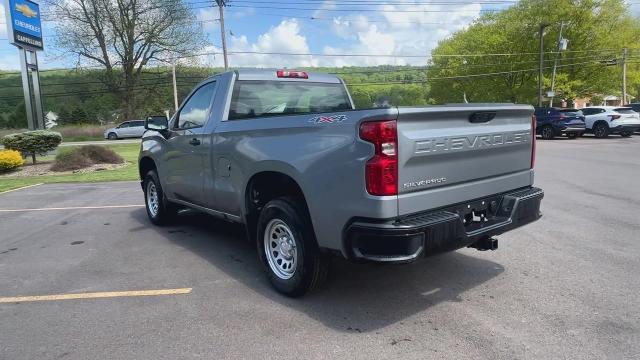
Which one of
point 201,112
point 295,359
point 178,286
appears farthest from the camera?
point 201,112

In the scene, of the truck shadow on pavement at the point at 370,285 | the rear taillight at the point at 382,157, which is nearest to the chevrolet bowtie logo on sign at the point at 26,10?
the truck shadow on pavement at the point at 370,285

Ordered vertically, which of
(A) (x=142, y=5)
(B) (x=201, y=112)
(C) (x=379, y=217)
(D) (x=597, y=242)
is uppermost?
(A) (x=142, y=5)

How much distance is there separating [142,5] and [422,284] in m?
46.6

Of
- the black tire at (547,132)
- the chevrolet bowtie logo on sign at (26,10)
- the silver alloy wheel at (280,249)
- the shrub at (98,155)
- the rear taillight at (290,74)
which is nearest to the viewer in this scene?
the silver alloy wheel at (280,249)

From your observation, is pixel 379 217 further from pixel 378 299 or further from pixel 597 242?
pixel 597 242

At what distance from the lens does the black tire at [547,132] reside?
2617 centimetres

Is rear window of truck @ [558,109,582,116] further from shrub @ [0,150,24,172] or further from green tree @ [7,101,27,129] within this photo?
green tree @ [7,101,27,129]

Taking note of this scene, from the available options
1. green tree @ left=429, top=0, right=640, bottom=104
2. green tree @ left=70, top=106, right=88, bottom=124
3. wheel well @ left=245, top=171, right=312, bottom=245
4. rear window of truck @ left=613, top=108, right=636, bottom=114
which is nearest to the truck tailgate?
wheel well @ left=245, top=171, right=312, bottom=245

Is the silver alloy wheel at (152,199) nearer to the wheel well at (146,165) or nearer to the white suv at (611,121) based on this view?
the wheel well at (146,165)

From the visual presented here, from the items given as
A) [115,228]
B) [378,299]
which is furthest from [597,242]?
[115,228]

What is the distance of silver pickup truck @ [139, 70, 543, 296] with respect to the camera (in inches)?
130

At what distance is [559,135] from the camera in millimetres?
26172

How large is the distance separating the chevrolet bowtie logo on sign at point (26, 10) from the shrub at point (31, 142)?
Answer: 16.9ft

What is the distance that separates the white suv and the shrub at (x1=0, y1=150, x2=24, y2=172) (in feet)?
84.9
